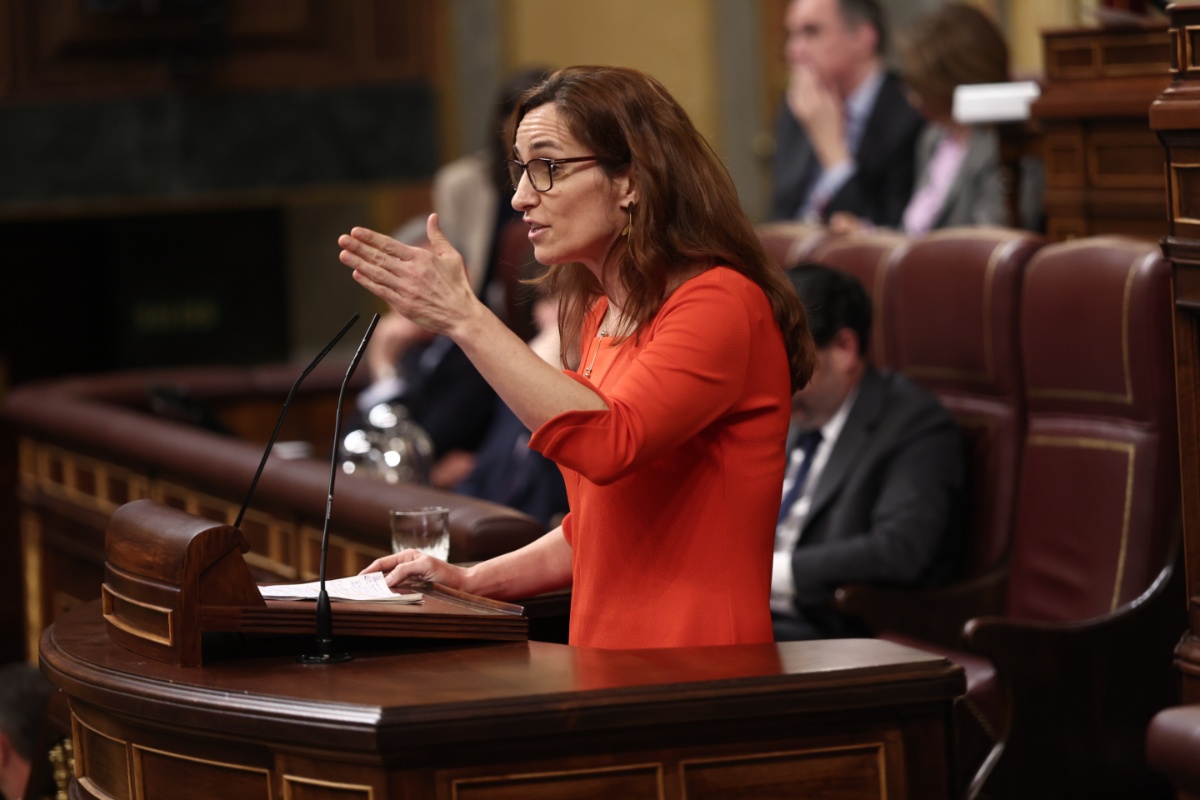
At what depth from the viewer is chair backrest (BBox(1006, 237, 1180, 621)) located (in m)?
3.04

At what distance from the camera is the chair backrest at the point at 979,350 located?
11.1 feet

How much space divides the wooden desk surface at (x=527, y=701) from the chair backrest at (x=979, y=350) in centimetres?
156

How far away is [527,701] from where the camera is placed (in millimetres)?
1708

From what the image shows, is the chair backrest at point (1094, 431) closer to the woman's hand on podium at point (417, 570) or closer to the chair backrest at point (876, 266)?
the chair backrest at point (876, 266)

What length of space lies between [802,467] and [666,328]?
164cm

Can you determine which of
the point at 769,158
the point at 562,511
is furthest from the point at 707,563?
the point at 769,158

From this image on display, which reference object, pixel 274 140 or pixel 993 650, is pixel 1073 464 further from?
pixel 274 140

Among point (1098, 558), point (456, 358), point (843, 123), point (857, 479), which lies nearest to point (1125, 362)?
point (1098, 558)

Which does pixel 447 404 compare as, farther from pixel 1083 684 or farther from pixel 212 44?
pixel 212 44

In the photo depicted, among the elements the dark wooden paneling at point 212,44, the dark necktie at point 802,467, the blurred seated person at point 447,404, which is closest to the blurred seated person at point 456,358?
the blurred seated person at point 447,404

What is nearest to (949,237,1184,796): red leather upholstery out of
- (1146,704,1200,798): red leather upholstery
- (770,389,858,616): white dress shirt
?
(770,389,858,616): white dress shirt

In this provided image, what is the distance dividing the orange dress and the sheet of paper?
0.23m

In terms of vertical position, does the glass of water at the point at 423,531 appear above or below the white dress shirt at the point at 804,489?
above

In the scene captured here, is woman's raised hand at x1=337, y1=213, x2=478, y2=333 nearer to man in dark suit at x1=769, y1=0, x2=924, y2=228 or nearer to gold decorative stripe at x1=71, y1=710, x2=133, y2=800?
gold decorative stripe at x1=71, y1=710, x2=133, y2=800
